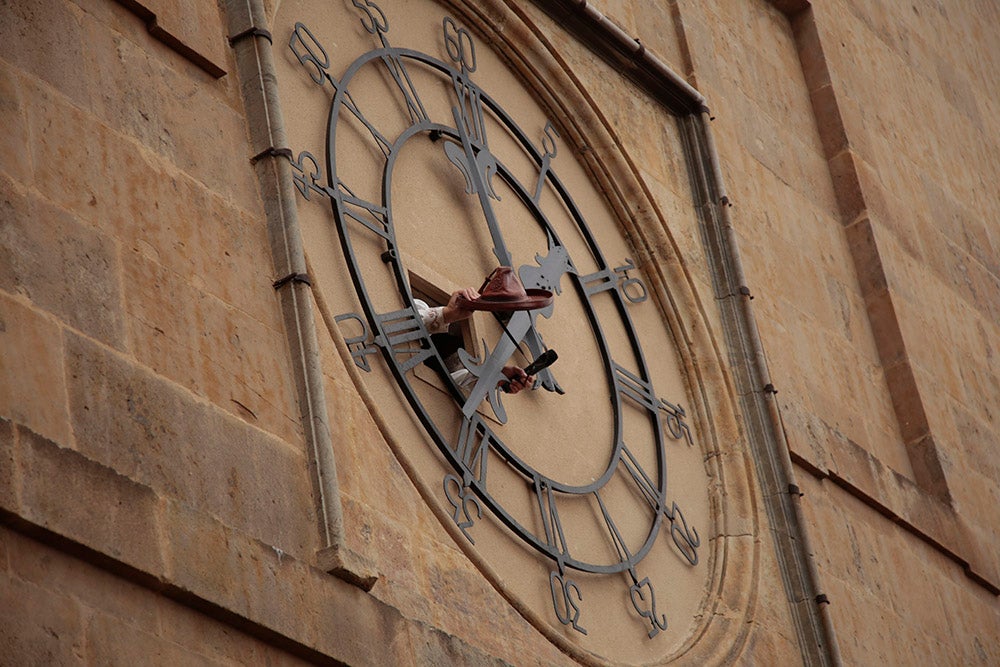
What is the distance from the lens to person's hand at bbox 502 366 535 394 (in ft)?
20.8

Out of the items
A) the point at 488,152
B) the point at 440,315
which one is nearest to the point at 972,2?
the point at 488,152

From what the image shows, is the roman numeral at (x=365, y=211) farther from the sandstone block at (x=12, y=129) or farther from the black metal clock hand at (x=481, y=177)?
the sandstone block at (x=12, y=129)

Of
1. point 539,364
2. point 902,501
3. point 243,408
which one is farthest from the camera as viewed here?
point 902,501

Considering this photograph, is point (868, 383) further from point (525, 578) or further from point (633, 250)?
point (525, 578)

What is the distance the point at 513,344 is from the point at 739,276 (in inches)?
67.2

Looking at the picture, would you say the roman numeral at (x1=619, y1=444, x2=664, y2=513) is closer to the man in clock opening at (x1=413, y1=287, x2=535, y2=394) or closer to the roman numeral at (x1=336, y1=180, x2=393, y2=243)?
the man in clock opening at (x1=413, y1=287, x2=535, y2=394)

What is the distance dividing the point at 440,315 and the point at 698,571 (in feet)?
4.65

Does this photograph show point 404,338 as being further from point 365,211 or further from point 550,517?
point 550,517

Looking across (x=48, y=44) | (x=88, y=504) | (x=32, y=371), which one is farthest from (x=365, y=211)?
(x=88, y=504)

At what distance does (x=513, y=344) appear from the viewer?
253 inches

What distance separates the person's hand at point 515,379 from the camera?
6.34 meters

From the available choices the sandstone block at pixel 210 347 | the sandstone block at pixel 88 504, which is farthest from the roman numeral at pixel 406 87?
the sandstone block at pixel 88 504

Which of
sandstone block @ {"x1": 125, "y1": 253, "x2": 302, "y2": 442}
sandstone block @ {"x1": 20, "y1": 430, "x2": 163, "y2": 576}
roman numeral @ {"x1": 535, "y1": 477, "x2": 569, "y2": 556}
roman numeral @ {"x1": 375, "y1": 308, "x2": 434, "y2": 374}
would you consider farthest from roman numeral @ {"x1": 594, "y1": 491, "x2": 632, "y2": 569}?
sandstone block @ {"x1": 20, "y1": 430, "x2": 163, "y2": 576}

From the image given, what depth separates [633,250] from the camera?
304 inches
